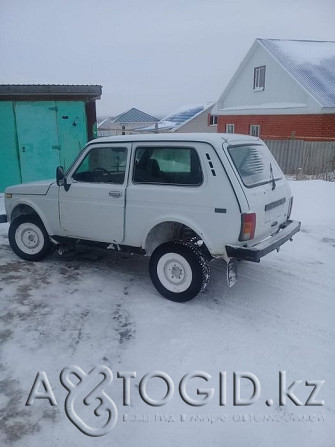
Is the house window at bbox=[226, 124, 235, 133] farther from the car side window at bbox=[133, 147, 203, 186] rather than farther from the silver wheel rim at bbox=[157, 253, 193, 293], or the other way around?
the silver wheel rim at bbox=[157, 253, 193, 293]

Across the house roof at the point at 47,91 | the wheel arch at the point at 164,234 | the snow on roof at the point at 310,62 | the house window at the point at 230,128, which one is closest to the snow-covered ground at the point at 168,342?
the wheel arch at the point at 164,234

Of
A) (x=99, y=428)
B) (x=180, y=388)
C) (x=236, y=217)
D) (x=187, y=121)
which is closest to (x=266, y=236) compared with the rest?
(x=236, y=217)

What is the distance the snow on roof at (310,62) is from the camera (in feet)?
64.9

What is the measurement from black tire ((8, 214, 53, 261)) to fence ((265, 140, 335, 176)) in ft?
38.8

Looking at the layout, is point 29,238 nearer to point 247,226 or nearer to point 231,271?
point 231,271

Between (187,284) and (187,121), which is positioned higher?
(187,121)

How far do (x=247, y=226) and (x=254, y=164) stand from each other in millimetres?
947

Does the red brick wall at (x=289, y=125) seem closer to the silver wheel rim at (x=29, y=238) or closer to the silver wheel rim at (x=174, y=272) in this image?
the silver wheel rim at (x=29, y=238)

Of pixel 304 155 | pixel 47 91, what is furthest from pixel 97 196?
pixel 304 155

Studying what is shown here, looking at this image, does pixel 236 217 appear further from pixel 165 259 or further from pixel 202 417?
pixel 202 417

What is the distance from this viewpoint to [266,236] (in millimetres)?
4578

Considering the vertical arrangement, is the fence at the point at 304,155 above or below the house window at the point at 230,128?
below

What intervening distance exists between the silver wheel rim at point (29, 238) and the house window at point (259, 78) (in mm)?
20609

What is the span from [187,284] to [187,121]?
131 ft
